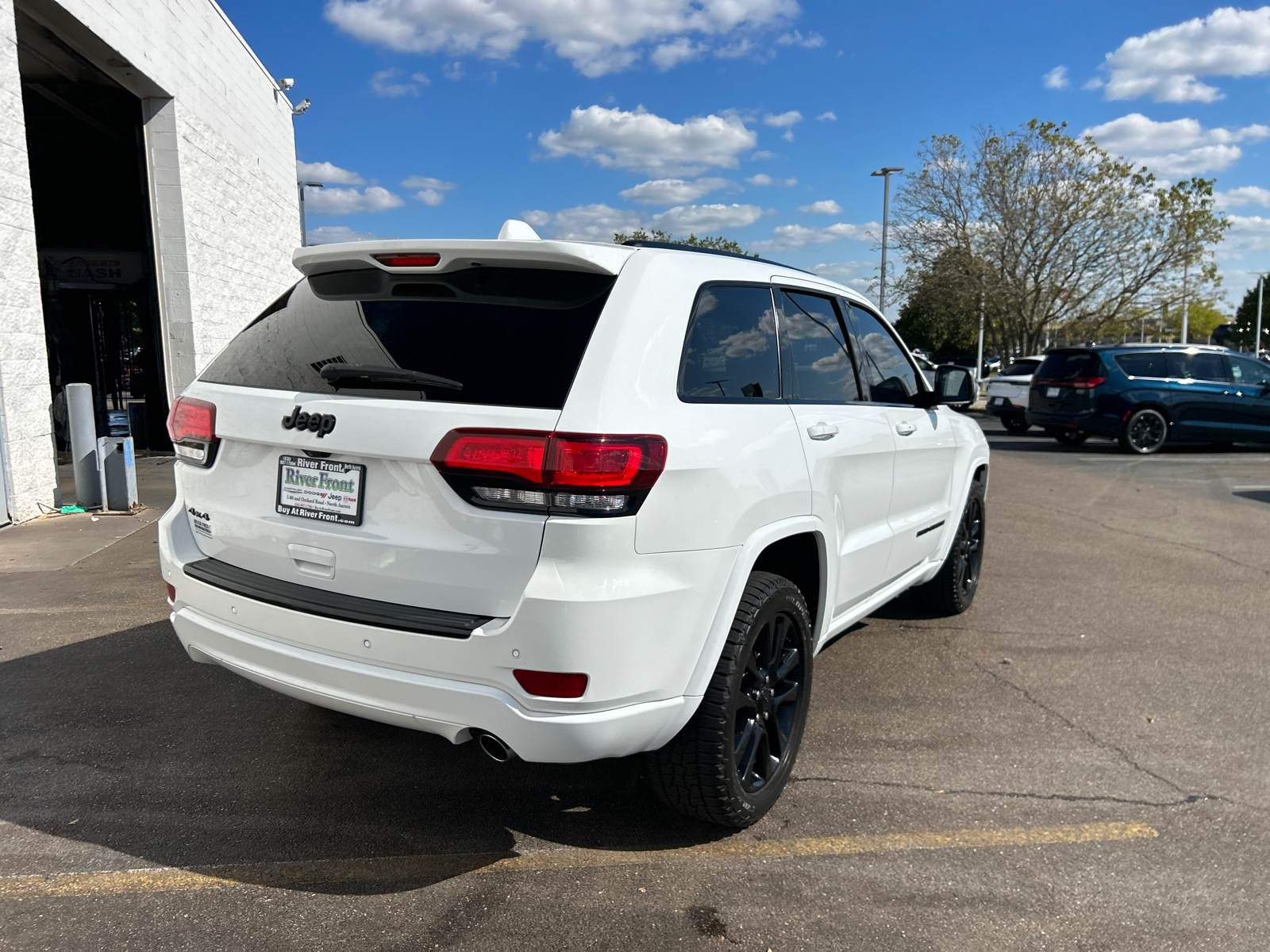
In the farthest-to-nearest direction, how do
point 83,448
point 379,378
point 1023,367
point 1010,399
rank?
1. point 1023,367
2. point 1010,399
3. point 83,448
4. point 379,378

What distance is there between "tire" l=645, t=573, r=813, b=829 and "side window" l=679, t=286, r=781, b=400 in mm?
619

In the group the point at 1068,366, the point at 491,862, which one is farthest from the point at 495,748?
the point at 1068,366

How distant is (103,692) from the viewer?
4145 mm

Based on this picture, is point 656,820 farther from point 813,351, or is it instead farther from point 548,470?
point 813,351

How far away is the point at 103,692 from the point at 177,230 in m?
9.87

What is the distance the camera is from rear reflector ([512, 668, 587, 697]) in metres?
2.41

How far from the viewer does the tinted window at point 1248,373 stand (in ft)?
51.4

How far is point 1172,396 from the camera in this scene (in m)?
15.4

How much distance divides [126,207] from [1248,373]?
20941mm

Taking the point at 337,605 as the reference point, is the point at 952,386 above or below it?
above

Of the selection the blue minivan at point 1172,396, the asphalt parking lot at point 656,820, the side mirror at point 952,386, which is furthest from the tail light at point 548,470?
the blue minivan at point 1172,396

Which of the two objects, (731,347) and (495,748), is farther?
(731,347)

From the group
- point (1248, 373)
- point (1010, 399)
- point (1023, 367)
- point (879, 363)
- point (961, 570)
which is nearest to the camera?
point (879, 363)

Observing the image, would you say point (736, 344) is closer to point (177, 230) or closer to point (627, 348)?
point (627, 348)
